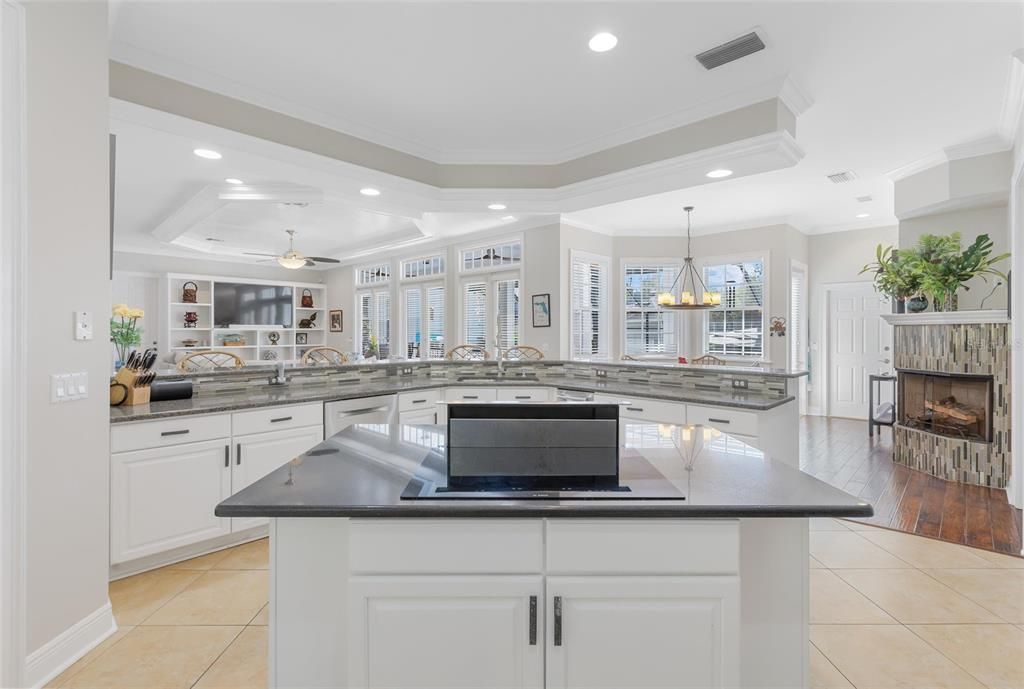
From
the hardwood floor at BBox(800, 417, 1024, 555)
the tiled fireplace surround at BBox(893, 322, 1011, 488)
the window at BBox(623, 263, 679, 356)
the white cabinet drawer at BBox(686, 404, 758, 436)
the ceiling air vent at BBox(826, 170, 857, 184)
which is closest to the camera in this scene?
the white cabinet drawer at BBox(686, 404, 758, 436)

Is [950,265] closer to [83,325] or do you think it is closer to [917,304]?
[917,304]

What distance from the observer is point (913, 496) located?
383cm

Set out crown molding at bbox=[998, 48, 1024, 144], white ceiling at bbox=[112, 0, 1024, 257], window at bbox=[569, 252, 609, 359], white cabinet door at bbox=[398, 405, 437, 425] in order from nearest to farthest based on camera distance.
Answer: white ceiling at bbox=[112, 0, 1024, 257] → crown molding at bbox=[998, 48, 1024, 144] → white cabinet door at bbox=[398, 405, 437, 425] → window at bbox=[569, 252, 609, 359]

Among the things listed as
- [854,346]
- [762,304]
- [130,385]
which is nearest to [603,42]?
[130,385]

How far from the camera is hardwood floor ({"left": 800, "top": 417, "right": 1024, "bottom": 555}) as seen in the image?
314cm

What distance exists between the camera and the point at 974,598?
2.38 meters

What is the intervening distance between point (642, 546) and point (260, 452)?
2.60m

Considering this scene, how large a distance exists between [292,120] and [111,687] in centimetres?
307

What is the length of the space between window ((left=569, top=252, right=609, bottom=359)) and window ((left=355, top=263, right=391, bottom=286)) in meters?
3.68

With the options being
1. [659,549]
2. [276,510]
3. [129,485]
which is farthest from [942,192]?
[129,485]

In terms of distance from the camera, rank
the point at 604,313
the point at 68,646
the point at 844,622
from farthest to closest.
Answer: the point at 604,313
the point at 844,622
the point at 68,646

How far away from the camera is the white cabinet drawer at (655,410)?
3.39 m

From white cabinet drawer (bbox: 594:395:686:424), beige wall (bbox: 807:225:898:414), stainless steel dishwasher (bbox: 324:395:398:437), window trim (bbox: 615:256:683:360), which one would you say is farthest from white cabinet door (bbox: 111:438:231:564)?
beige wall (bbox: 807:225:898:414)

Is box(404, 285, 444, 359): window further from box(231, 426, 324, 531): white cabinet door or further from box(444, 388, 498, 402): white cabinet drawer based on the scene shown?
box(231, 426, 324, 531): white cabinet door
